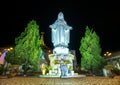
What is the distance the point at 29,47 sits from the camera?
34688 millimetres

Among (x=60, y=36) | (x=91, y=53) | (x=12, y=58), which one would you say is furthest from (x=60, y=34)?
(x=12, y=58)

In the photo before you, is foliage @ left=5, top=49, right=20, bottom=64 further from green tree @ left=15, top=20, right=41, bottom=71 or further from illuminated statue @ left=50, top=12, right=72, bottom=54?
illuminated statue @ left=50, top=12, right=72, bottom=54

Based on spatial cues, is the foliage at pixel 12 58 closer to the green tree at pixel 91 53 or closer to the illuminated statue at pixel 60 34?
the illuminated statue at pixel 60 34

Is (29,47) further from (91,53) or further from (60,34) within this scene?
(91,53)

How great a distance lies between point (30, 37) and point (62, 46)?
5.31 meters

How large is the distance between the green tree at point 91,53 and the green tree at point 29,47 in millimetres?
8259

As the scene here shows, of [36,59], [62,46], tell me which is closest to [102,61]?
[62,46]

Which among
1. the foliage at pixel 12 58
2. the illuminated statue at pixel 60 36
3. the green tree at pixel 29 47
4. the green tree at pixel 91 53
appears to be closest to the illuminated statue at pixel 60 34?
the illuminated statue at pixel 60 36

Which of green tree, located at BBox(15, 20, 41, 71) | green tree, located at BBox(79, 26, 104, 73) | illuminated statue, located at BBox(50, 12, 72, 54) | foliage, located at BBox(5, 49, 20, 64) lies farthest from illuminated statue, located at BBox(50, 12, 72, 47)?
foliage, located at BBox(5, 49, 20, 64)

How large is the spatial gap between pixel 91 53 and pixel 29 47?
10655 millimetres

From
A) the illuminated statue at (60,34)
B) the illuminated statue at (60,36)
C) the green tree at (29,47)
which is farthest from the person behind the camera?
the illuminated statue at (60,34)

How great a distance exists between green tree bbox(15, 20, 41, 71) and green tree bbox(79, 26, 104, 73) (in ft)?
27.1

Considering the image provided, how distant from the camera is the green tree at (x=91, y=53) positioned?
37.2 m

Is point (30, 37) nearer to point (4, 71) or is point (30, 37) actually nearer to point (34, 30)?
point (34, 30)
